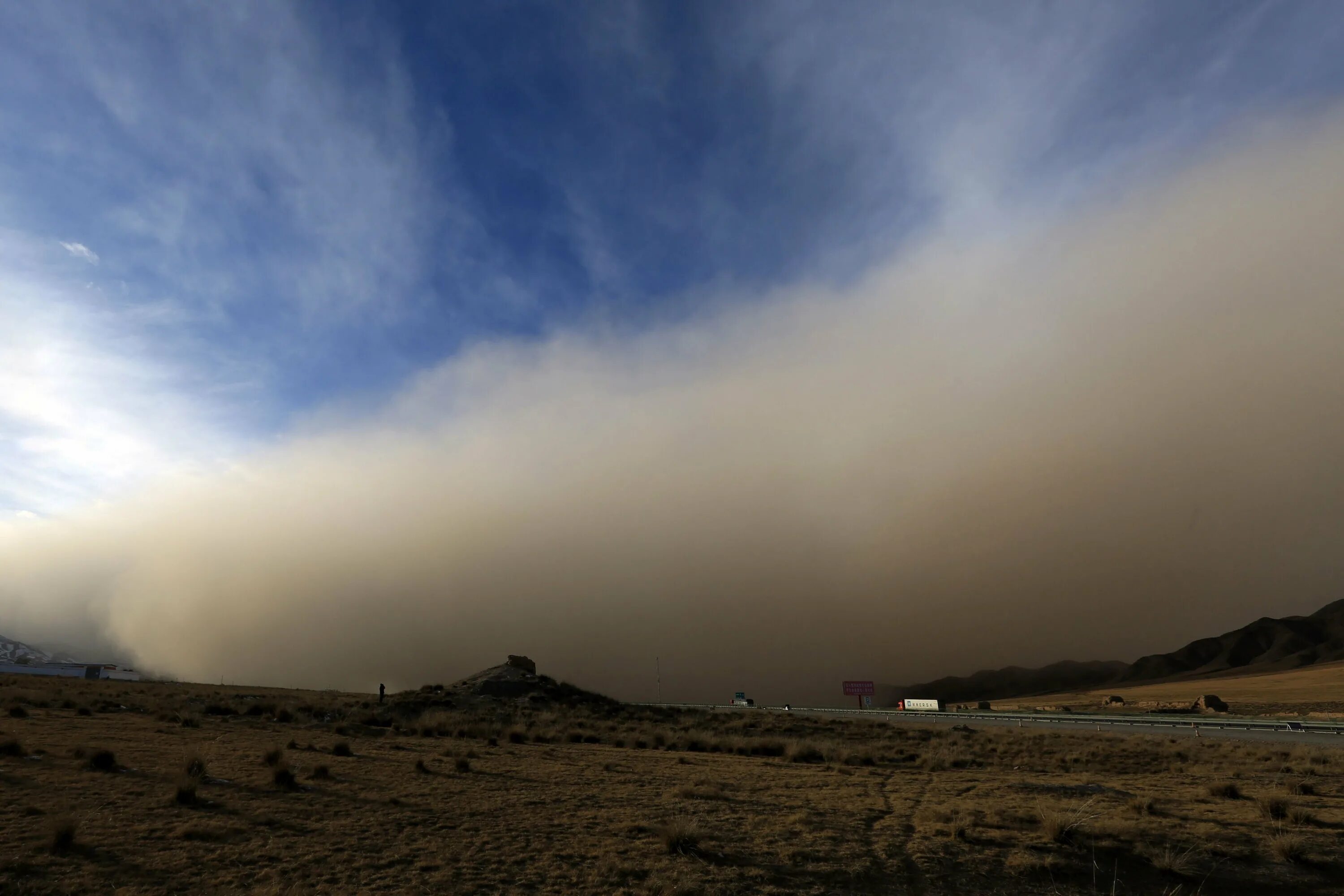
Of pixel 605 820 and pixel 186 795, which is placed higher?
pixel 186 795

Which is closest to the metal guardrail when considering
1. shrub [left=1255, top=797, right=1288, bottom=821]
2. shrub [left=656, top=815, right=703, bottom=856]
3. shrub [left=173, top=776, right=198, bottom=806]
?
shrub [left=1255, top=797, right=1288, bottom=821]

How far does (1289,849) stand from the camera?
50.4 feet

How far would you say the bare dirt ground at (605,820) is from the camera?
12141 mm

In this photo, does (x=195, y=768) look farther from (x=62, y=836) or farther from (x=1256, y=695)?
(x=1256, y=695)


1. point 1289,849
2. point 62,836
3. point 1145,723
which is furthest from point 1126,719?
point 62,836

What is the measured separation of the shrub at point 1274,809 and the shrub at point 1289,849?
2.72m

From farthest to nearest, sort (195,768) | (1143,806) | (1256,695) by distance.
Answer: (1256,695)
(1143,806)
(195,768)

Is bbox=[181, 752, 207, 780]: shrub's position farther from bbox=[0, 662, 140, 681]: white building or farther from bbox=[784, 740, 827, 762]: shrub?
bbox=[0, 662, 140, 681]: white building

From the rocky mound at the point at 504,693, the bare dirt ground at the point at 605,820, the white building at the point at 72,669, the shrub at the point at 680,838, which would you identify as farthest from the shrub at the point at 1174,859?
the white building at the point at 72,669

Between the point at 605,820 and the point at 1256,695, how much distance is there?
13051cm

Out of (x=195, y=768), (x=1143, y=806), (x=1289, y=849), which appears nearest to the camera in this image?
(x=1289, y=849)

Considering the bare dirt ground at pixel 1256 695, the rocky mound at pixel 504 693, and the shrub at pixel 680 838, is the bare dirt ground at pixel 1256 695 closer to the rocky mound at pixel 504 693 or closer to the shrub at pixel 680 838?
the rocky mound at pixel 504 693

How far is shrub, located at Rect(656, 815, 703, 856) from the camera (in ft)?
46.1

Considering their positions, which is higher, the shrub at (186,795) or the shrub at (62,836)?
the shrub at (62,836)
